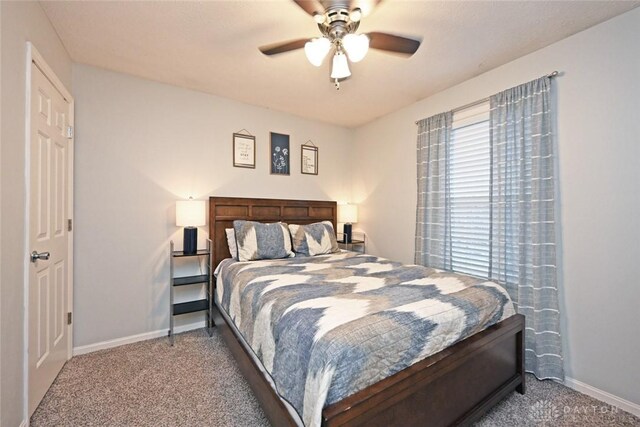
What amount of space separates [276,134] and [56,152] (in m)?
2.21

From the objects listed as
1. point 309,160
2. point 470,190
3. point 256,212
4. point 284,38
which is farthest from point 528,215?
point 256,212

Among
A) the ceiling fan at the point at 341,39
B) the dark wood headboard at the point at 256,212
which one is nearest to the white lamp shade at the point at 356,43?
the ceiling fan at the point at 341,39

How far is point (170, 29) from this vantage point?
2.09 meters

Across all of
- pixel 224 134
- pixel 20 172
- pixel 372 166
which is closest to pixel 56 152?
pixel 20 172

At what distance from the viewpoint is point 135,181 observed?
111 inches

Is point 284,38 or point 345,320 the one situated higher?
point 284,38

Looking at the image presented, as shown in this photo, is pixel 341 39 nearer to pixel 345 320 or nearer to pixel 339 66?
pixel 339 66

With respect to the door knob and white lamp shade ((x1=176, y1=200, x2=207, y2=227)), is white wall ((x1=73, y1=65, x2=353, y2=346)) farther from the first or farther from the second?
the door knob

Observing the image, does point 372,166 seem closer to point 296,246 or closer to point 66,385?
point 296,246

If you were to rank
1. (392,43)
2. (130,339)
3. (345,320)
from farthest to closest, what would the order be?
(130,339)
(392,43)
(345,320)

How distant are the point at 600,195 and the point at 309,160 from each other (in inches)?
119

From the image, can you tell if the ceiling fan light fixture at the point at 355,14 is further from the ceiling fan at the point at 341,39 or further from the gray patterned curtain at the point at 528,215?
the gray patterned curtain at the point at 528,215

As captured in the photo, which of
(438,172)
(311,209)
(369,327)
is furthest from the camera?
(311,209)

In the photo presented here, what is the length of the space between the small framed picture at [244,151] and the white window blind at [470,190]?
2.31 meters
